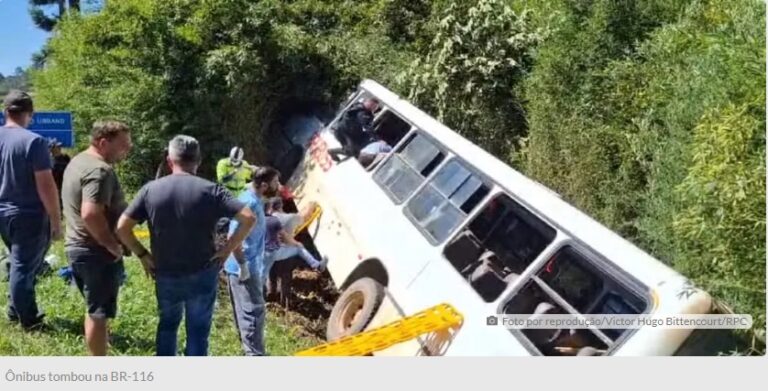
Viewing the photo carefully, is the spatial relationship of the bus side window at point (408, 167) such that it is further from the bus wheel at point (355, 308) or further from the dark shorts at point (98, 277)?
the dark shorts at point (98, 277)

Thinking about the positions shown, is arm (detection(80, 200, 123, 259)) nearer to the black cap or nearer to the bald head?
the bald head

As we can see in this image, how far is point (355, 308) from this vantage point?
4.66m

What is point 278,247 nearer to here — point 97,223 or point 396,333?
point 396,333

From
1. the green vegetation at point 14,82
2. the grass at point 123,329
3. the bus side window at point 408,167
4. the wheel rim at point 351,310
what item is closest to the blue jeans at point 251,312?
the grass at point 123,329

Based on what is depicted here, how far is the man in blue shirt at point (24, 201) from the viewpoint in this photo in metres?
3.68

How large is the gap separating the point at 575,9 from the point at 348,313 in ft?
9.37

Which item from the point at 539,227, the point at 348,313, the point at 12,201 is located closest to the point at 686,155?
the point at 539,227

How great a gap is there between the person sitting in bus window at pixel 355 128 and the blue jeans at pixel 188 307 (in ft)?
8.39

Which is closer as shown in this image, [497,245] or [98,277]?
[98,277]

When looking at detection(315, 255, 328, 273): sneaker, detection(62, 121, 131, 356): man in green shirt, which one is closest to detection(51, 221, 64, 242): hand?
detection(62, 121, 131, 356): man in green shirt

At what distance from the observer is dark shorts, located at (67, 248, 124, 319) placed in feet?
11.5

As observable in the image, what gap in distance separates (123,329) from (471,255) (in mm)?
1824

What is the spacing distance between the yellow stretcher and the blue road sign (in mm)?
1991
